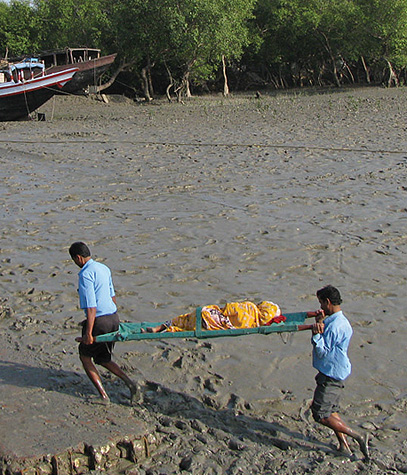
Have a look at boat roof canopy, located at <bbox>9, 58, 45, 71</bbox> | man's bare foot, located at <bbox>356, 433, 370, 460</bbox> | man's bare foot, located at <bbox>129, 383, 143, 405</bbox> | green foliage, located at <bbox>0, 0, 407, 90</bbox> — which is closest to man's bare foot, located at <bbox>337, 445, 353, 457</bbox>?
man's bare foot, located at <bbox>356, 433, 370, 460</bbox>

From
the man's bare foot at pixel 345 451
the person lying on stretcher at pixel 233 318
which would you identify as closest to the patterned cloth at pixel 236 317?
the person lying on stretcher at pixel 233 318

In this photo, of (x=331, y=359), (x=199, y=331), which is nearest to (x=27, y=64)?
(x=199, y=331)

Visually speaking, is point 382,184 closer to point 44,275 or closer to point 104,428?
point 44,275

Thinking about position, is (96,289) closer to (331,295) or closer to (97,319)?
(97,319)

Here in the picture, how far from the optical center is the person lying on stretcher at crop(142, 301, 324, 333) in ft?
14.1

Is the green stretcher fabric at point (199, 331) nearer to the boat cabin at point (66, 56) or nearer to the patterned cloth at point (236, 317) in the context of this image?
the patterned cloth at point (236, 317)

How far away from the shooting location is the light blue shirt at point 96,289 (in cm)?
422

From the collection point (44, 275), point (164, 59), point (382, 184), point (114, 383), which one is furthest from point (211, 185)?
point (164, 59)

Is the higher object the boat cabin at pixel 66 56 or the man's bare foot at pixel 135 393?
the boat cabin at pixel 66 56

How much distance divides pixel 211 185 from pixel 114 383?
6.60m

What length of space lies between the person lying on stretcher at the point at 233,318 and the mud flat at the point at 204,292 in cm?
51

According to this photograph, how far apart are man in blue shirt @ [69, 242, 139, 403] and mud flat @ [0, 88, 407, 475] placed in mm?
186

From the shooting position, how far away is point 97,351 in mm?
4363

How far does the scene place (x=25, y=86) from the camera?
78.4 ft
